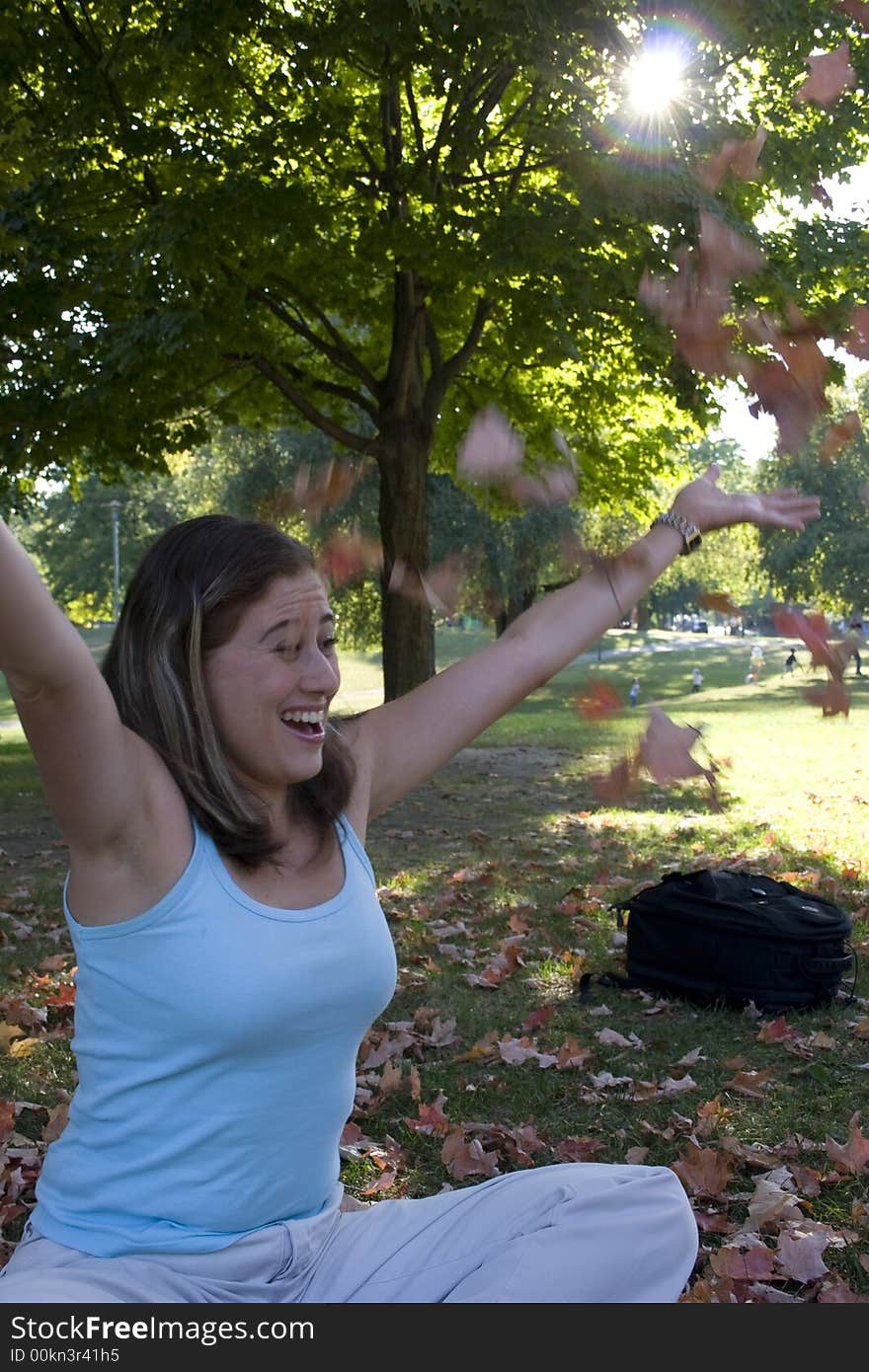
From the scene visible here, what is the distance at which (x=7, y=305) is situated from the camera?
35.8 ft

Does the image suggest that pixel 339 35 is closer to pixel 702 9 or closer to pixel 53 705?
pixel 702 9

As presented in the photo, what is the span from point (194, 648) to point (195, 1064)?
0.66 metres

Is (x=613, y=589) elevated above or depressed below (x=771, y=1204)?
above

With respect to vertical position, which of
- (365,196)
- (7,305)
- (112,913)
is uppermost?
(365,196)

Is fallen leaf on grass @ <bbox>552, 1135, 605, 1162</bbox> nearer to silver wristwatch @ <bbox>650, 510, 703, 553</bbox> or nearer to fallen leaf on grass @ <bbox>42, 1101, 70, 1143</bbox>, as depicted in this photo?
fallen leaf on grass @ <bbox>42, 1101, 70, 1143</bbox>

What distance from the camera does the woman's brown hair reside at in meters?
2.14

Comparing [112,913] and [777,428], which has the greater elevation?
[777,428]

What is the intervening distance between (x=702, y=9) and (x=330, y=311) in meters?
5.64

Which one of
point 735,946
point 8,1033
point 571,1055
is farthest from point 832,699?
point 8,1033

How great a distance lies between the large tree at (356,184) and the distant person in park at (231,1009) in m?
6.73

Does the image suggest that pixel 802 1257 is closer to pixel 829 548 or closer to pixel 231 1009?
pixel 231 1009

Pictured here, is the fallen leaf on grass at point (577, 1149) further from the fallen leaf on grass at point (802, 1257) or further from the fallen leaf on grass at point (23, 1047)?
the fallen leaf on grass at point (23, 1047)

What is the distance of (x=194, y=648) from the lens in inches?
84.6

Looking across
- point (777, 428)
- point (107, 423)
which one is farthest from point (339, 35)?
point (777, 428)
